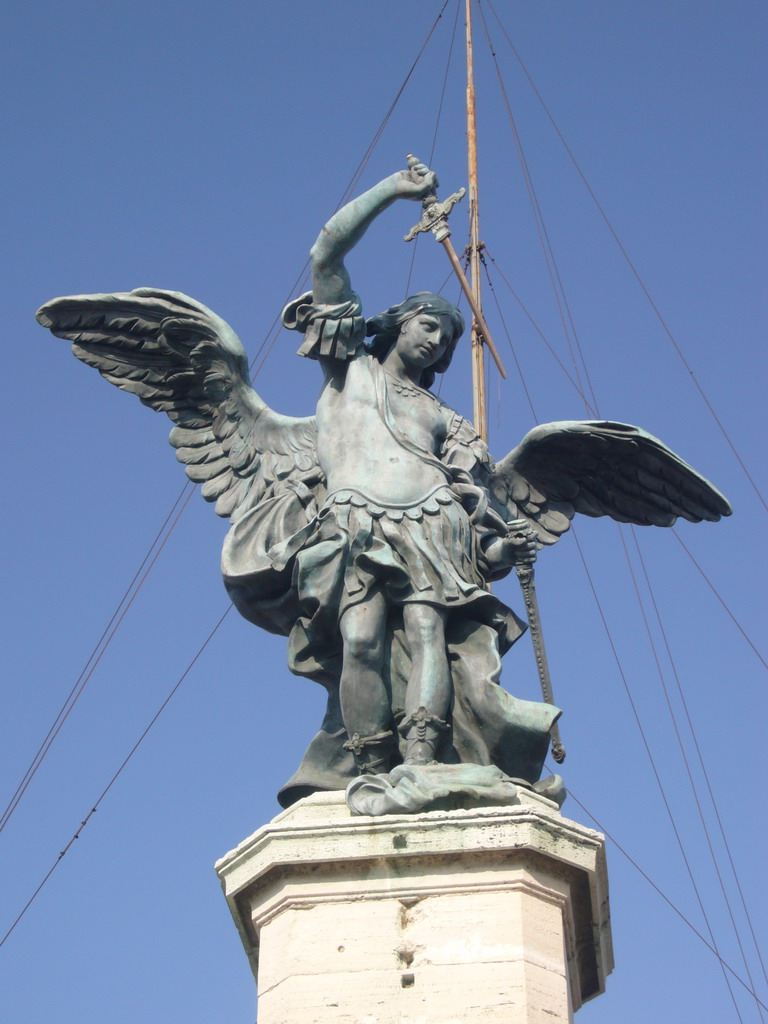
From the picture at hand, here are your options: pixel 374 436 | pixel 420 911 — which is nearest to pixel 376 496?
pixel 374 436

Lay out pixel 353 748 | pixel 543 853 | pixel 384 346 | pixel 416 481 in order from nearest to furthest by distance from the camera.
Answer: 1. pixel 543 853
2. pixel 353 748
3. pixel 416 481
4. pixel 384 346

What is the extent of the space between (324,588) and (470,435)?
1.50 metres

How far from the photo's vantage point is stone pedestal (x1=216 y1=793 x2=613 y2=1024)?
7.31m

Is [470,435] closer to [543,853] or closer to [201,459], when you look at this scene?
[201,459]

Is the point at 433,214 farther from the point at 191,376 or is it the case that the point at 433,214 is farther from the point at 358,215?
the point at 191,376

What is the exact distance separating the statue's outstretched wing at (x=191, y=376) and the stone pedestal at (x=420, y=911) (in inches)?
98.5

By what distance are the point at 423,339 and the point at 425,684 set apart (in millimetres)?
2137

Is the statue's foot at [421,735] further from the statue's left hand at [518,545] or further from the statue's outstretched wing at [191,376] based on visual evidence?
the statue's outstretched wing at [191,376]

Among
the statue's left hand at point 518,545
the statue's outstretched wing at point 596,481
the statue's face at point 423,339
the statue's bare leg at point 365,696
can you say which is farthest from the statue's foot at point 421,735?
the statue's face at point 423,339

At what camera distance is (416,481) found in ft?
Answer: 29.7

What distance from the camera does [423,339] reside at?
9539 millimetres

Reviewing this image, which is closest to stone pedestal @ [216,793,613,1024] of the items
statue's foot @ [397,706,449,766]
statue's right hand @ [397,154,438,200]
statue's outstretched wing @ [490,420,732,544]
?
statue's foot @ [397,706,449,766]

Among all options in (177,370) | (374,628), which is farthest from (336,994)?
(177,370)

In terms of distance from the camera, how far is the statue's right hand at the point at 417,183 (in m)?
9.25
